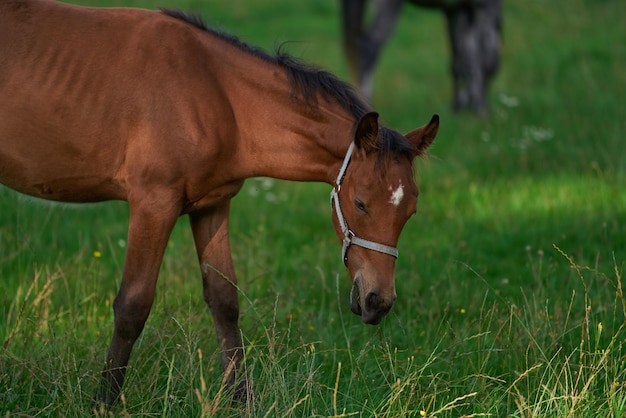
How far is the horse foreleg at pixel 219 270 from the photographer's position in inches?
182

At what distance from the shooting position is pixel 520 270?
6.00 m

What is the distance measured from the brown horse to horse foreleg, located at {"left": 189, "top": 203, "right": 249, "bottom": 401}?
0.57 ft

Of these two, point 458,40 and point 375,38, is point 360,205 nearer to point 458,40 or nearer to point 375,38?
point 375,38

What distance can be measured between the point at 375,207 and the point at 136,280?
1.07 meters

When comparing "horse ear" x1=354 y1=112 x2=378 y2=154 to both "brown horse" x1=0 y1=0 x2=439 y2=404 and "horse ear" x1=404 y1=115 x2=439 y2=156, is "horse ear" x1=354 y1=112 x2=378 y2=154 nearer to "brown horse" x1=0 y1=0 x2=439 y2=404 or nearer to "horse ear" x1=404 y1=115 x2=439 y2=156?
"brown horse" x1=0 y1=0 x2=439 y2=404

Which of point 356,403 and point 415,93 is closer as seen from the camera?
point 356,403

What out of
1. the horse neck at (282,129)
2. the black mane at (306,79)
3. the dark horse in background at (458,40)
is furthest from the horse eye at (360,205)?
the dark horse in background at (458,40)

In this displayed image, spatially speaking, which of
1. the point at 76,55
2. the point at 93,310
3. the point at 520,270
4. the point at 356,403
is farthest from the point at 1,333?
the point at 520,270

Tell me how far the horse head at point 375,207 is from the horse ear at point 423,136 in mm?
29

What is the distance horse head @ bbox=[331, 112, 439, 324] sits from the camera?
12.7 ft

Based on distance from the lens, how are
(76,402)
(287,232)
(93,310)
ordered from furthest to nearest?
1. (287,232)
2. (93,310)
3. (76,402)

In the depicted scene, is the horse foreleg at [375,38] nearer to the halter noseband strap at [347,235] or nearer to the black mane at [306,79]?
the black mane at [306,79]

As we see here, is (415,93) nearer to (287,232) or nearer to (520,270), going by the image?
(287,232)

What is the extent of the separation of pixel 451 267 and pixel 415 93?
6217mm
